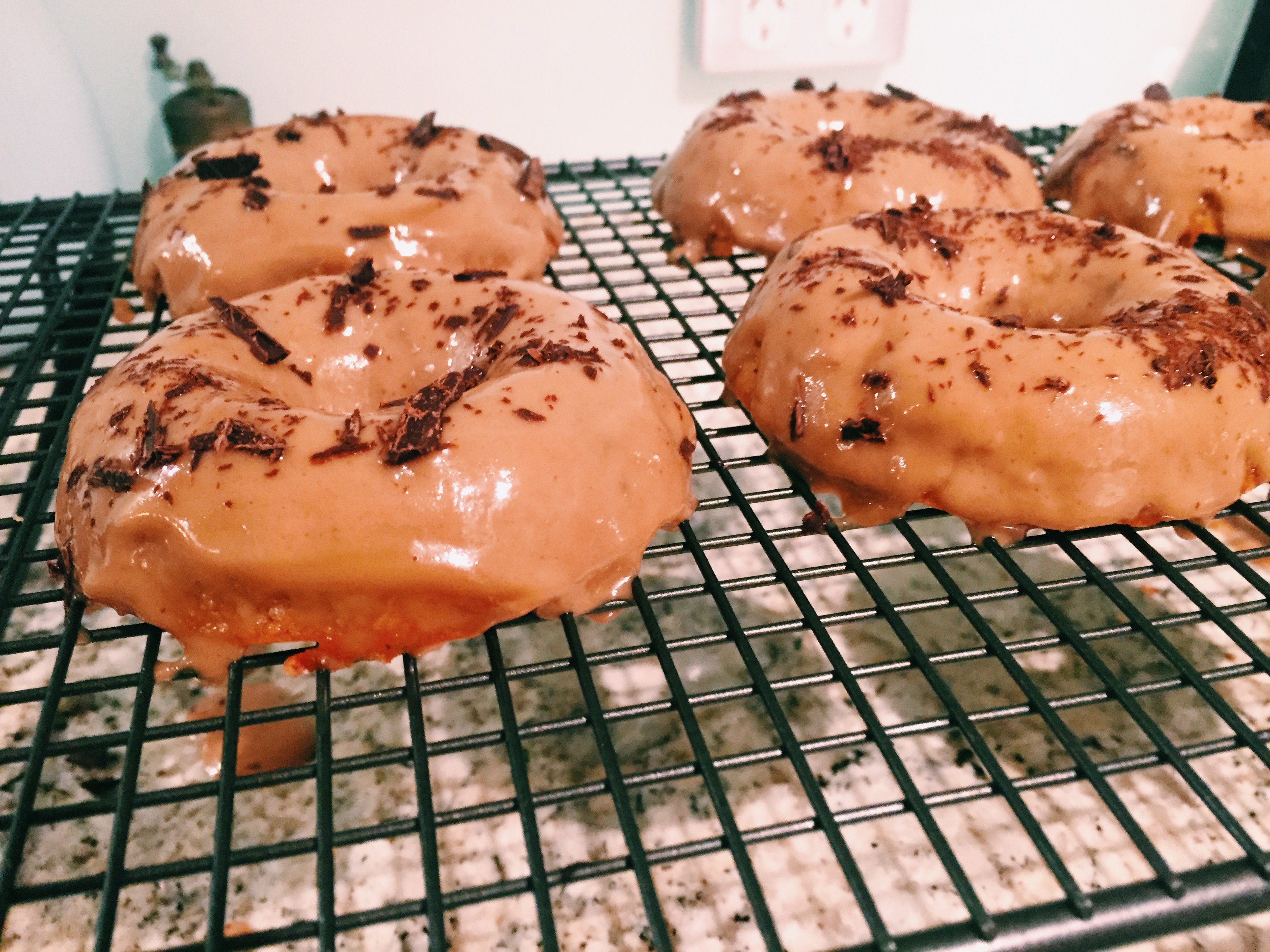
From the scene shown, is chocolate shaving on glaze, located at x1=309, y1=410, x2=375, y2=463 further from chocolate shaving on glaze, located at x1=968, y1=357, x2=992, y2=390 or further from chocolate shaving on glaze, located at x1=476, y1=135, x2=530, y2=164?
chocolate shaving on glaze, located at x1=476, y1=135, x2=530, y2=164

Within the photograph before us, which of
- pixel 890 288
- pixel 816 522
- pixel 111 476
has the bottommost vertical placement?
pixel 816 522

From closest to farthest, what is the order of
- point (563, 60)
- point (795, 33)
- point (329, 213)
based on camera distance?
point (329, 213) → point (795, 33) → point (563, 60)

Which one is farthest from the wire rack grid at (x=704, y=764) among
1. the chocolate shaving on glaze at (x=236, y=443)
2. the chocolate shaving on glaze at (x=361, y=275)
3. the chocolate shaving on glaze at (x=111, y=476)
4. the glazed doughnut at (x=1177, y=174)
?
the glazed doughnut at (x=1177, y=174)

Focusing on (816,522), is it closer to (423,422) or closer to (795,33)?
(423,422)

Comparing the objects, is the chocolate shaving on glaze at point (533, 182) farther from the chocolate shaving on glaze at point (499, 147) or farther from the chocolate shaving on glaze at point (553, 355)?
the chocolate shaving on glaze at point (553, 355)

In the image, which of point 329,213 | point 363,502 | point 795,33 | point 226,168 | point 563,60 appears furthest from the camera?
point 563,60

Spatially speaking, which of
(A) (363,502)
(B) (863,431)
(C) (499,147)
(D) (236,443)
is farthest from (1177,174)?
(D) (236,443)
